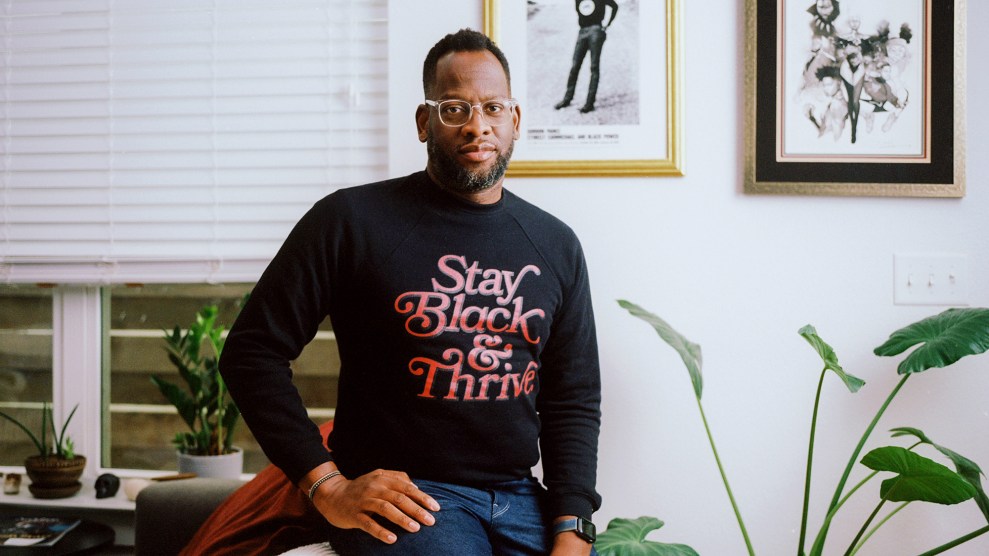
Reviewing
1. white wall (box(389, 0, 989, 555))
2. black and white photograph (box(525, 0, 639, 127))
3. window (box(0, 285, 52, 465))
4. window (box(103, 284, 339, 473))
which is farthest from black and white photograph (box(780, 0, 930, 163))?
window (box(0, 285, 52, 465))

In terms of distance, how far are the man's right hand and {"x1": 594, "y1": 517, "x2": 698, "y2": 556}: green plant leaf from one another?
1.13 feet

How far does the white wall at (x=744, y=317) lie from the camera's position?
1691 millimetres

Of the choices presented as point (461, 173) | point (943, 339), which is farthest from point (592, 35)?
point (943, 339)

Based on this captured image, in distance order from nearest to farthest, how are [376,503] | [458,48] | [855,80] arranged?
[376,503] < [458,48] < [855,80]

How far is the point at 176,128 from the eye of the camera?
1.91m

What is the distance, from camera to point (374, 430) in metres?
1.30

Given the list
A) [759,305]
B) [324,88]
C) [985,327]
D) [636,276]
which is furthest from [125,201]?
[985,327]

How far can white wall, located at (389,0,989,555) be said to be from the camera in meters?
1.69

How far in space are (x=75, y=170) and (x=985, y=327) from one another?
212 centimetres

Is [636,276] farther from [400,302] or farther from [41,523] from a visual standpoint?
[41,523]

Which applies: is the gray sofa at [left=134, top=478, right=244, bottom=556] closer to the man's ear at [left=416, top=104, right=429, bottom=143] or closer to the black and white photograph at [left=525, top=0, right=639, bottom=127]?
the man's ear at [left=416, top=104, right=429, bottom=143]

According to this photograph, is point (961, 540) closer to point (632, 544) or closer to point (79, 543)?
point (632, 544)

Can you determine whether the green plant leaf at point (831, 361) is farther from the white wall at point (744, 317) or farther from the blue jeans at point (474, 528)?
the blue jeans at point (474, 528)

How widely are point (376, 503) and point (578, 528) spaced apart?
38cm
